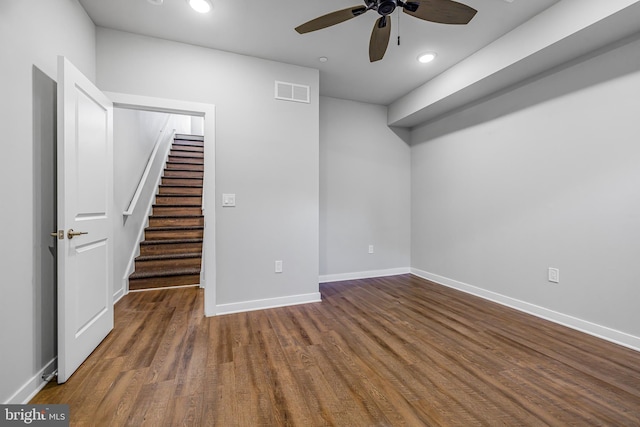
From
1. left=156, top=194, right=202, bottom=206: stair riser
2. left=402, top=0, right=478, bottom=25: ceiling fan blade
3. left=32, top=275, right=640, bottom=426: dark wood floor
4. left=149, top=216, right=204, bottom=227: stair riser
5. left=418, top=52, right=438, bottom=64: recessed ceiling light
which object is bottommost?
left=32, top=275, right=640, bottom=426: dark wood floor

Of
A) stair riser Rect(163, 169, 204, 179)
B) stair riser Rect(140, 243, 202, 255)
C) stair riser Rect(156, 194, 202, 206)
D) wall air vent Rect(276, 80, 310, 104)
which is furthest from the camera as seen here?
stair riser Rect(163, 169, 204, 179)

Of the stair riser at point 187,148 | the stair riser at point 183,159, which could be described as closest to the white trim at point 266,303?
the stair riser at point 183,159

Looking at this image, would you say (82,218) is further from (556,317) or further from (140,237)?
(556,317)

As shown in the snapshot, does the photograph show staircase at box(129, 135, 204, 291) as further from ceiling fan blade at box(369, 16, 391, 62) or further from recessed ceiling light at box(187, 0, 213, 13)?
ceiling fan blade at box(369, 16, 391, 62)

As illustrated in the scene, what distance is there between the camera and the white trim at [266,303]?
2.83m

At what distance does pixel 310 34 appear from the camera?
2537 millimetres

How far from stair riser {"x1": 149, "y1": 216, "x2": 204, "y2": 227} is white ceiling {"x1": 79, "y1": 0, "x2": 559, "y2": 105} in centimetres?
261

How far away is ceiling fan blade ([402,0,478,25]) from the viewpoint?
1.63 meters

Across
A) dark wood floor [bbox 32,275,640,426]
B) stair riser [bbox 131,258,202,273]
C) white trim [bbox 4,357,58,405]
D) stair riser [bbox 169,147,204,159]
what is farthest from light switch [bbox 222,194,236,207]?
stair riser [bbox 169,147,204,159]

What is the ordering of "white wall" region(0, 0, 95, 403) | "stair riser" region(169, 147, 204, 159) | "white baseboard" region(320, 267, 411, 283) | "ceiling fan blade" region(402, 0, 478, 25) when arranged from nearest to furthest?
1. "white wall" region(0, 0, 95, 403)
2. "ceiling fan blade" region(402, 0, 478, 25)
3. "white baseboard" region(320, 267, 411, 283)
4. "stair riser" region(169, 147, 204, 159)

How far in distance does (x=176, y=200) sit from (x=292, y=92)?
290 cm

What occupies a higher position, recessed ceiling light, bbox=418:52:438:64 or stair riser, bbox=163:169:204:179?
recessed ceiling light, bbox=418:52:438:64

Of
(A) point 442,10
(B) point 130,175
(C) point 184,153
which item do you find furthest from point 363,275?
(C) point 184,153

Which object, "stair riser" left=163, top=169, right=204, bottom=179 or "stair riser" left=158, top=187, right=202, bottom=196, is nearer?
"stair riser" left=158, top=187, right=202, bottom=196
